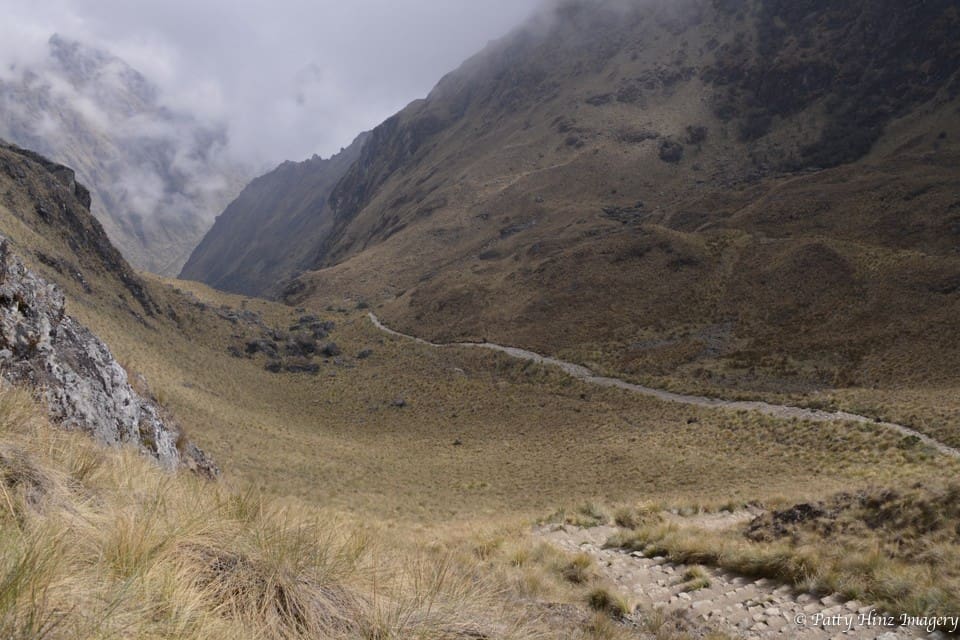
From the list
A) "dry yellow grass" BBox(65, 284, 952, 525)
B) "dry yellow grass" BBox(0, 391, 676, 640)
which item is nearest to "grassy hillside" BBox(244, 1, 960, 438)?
"dry yellow grass" BBox(65, 284, 952, 525)

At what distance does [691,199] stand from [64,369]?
77.3 metres

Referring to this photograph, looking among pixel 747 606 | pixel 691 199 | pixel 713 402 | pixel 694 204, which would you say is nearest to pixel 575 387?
pixel 713 402

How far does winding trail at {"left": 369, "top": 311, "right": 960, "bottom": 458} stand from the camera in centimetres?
1947

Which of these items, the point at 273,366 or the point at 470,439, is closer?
the point at 470,439

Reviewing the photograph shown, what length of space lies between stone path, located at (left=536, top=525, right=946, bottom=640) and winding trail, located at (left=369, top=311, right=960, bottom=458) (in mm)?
15679

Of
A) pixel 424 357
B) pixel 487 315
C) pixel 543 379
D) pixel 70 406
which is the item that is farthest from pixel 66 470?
pixel 487 315

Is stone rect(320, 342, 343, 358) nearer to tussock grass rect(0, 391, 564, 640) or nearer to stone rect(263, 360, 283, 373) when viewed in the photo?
stone rect(263, 360, 283, 373)

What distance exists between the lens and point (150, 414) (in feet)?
29.0

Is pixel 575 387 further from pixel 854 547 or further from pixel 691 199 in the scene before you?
pixel 691 199

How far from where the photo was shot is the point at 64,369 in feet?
22.4

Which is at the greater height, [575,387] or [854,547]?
[854,547]

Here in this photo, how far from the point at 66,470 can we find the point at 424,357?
4295cm

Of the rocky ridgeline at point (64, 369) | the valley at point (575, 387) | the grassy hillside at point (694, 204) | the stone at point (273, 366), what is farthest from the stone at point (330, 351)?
the rocky ridgeline at point (64, 369)

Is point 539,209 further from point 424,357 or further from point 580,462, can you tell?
point 580,462
